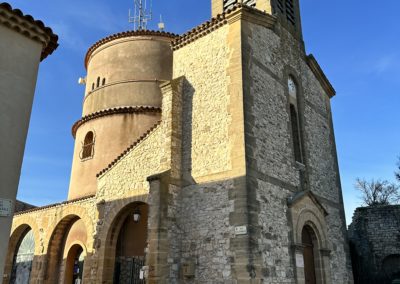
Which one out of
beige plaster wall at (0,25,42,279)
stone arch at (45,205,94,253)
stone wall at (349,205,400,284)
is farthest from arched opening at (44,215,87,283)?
stone wall at (349,205,400,284)

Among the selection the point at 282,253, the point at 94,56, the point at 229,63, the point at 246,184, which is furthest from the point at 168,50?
the point at 282,253

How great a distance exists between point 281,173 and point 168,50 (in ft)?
30.6

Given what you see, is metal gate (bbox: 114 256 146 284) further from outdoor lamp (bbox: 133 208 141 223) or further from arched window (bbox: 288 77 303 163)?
arched window (bbox: 288 77 303 163)

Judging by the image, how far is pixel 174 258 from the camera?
10.8 m

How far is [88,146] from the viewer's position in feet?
55.4

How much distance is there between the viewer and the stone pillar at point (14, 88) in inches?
263

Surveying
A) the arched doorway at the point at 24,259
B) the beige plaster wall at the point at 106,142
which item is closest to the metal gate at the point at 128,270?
the beige plaster wall at the point at 106,142

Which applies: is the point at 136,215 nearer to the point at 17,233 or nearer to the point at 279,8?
the point at 17,233

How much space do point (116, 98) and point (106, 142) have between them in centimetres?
235

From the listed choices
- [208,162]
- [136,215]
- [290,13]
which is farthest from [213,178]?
[290,13]

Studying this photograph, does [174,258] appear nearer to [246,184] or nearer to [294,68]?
[246,184]

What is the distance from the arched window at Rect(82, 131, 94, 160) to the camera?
1658cm

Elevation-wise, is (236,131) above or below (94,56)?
below

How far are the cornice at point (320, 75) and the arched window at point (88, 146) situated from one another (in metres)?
9.88
